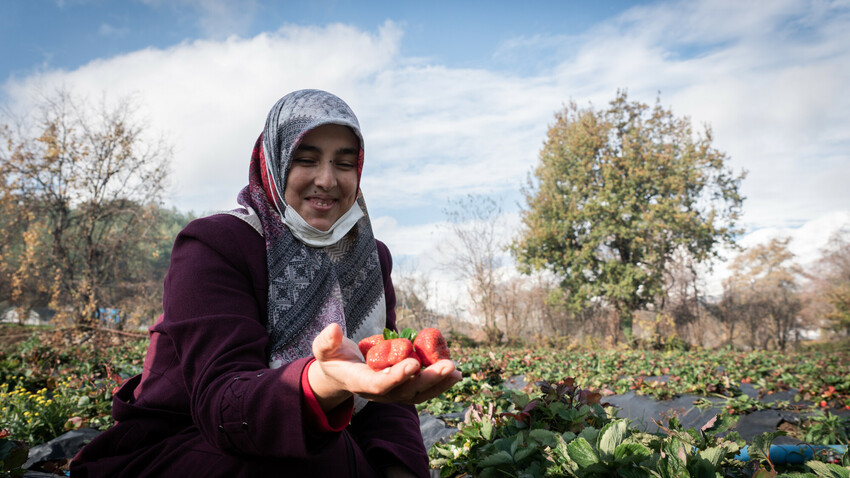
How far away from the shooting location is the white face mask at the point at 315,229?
1605 mm

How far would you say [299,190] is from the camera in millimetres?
1614

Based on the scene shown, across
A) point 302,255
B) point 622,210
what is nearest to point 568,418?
point 302,255

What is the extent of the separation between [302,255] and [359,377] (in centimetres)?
75

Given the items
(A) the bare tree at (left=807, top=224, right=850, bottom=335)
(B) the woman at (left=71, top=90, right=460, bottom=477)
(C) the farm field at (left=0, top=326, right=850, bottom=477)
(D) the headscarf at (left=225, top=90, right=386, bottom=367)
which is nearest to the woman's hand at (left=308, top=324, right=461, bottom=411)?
(B) the woman at (left=71, top=90, right=460, bottom=477)

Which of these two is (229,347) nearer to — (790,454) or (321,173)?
(321,173)

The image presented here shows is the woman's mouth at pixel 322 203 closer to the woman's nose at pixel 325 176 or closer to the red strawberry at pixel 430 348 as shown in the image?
the woman's nose at pixel 325 176

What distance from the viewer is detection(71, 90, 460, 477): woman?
40.9 inches

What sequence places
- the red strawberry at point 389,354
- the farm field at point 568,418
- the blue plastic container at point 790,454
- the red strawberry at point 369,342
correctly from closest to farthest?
1. the red strawberry at point 389,354
2. the red strawberry at point 369,342
3. the farm field at point 568,418
4. the blue plastic container at point 790,454

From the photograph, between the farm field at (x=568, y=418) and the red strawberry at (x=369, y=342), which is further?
the farm field at (x=568, y=418)

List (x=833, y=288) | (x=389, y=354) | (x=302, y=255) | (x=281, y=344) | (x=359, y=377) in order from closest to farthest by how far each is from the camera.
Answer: (x=359, y=377) → (x=389, y=354) → (x=281, y=344) → (x=302, y=255) → (x=833, y=288)

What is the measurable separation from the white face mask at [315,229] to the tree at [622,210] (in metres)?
19.6

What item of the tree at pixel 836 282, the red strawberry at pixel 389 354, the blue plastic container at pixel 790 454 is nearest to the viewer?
the red strawberry at pixel 389 354

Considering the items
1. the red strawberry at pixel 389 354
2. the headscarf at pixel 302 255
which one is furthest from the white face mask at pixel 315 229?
the red strawberry at pixel 389 354

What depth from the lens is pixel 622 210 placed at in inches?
800
